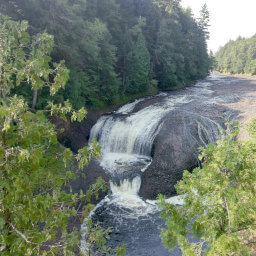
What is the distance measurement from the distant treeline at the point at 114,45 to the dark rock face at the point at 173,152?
8.47 metres

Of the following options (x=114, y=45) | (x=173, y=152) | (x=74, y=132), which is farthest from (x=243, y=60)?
(x=74, y=132)

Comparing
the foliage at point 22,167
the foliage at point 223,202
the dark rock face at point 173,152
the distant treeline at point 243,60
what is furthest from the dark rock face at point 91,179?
the distant treeline at point 243,60

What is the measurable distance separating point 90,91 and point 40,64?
19.6m

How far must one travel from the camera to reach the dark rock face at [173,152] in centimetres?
1448

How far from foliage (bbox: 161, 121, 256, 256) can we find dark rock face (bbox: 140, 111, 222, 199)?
914cm

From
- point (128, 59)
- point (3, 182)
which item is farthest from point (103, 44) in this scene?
point (3, 182)

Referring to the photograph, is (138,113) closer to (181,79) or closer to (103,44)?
(103,44)

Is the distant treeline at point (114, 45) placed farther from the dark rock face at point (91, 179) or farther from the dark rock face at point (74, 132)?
the dark rock face at point (91, 179)

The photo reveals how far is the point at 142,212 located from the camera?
42.3ft

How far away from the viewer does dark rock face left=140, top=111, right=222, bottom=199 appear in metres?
14.5

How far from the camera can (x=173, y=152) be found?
15.5 m

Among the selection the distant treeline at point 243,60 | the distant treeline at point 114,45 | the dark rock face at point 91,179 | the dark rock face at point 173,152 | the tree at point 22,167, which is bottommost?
the dark rock face at point 91,179

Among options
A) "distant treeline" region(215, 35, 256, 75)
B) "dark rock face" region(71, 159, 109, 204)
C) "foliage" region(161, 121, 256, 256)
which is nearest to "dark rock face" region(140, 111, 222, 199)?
"dark rock face" region(71, 159, 109, 204)

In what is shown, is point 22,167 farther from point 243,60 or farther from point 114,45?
point 243,60
